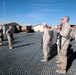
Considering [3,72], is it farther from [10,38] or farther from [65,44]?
[10,38]

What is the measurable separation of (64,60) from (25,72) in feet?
5.56

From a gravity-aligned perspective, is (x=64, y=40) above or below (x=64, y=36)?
below

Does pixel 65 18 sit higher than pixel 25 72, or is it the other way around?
pixel 65 18

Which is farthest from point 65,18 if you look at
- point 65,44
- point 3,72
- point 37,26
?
point 37,26

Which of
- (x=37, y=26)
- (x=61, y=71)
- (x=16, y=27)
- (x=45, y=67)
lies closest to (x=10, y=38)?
(x=45, y=67)

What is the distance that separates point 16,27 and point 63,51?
146 feet

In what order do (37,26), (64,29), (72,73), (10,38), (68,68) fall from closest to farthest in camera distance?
(64,29) → (72,73) → (68,68) → (10,38) → (37,26)

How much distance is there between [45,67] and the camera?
7207mm

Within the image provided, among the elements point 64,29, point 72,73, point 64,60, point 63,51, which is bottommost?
point 72,73

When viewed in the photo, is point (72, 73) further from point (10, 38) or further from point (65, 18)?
point (10, 38)

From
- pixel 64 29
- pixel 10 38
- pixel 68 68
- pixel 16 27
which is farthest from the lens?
pixel 16 27

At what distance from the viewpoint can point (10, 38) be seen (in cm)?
1270

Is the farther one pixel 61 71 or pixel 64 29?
pixel 61 71

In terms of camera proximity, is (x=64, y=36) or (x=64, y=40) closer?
(x=64, y=36)
